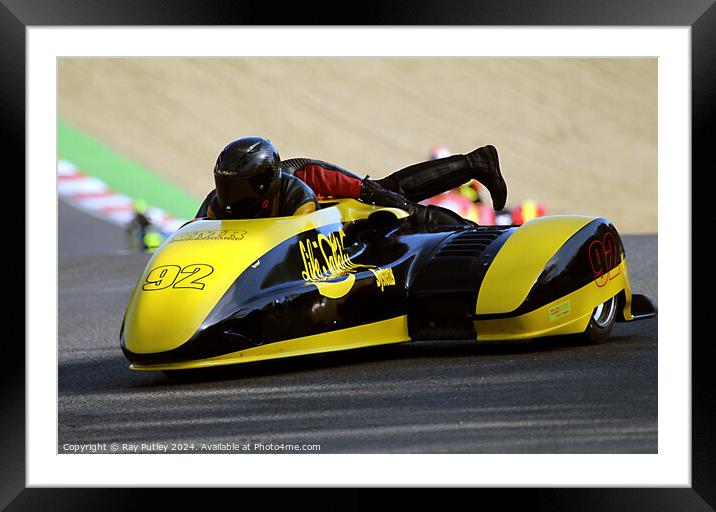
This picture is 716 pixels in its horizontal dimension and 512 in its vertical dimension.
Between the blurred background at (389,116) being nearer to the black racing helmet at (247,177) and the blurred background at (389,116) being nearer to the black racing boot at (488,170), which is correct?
the black racing boot at (488,170)

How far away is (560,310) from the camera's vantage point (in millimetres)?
8625

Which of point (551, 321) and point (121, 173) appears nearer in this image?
point (551, 321)

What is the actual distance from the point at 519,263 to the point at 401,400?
159 centimetres

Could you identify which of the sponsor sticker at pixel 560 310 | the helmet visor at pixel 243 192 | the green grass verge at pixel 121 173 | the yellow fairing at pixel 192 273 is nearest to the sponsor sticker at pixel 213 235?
the yellow fairing at pixel 192 273

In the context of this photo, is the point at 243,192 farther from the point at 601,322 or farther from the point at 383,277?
the point at 601,322

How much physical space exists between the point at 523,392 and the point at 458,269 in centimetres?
139

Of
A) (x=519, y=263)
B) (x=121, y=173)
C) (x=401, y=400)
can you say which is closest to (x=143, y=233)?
(x=121, y=173)

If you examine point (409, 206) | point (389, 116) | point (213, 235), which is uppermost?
point (389, 116)

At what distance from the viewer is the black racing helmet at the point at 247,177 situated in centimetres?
845

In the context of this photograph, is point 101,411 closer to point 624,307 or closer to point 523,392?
point 523,392

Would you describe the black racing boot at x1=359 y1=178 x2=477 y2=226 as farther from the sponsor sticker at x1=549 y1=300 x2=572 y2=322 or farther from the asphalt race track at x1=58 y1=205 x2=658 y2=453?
the sponsor sticker at x1=549 y1=300 x2=572 y2=322

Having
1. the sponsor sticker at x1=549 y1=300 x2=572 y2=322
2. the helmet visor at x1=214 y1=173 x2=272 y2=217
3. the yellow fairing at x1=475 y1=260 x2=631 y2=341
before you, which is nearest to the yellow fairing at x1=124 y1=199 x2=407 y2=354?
the helmet visor at x1=214 y1=173 x2=272 y2=217

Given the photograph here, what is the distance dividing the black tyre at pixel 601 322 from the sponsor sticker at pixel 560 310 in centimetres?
28
